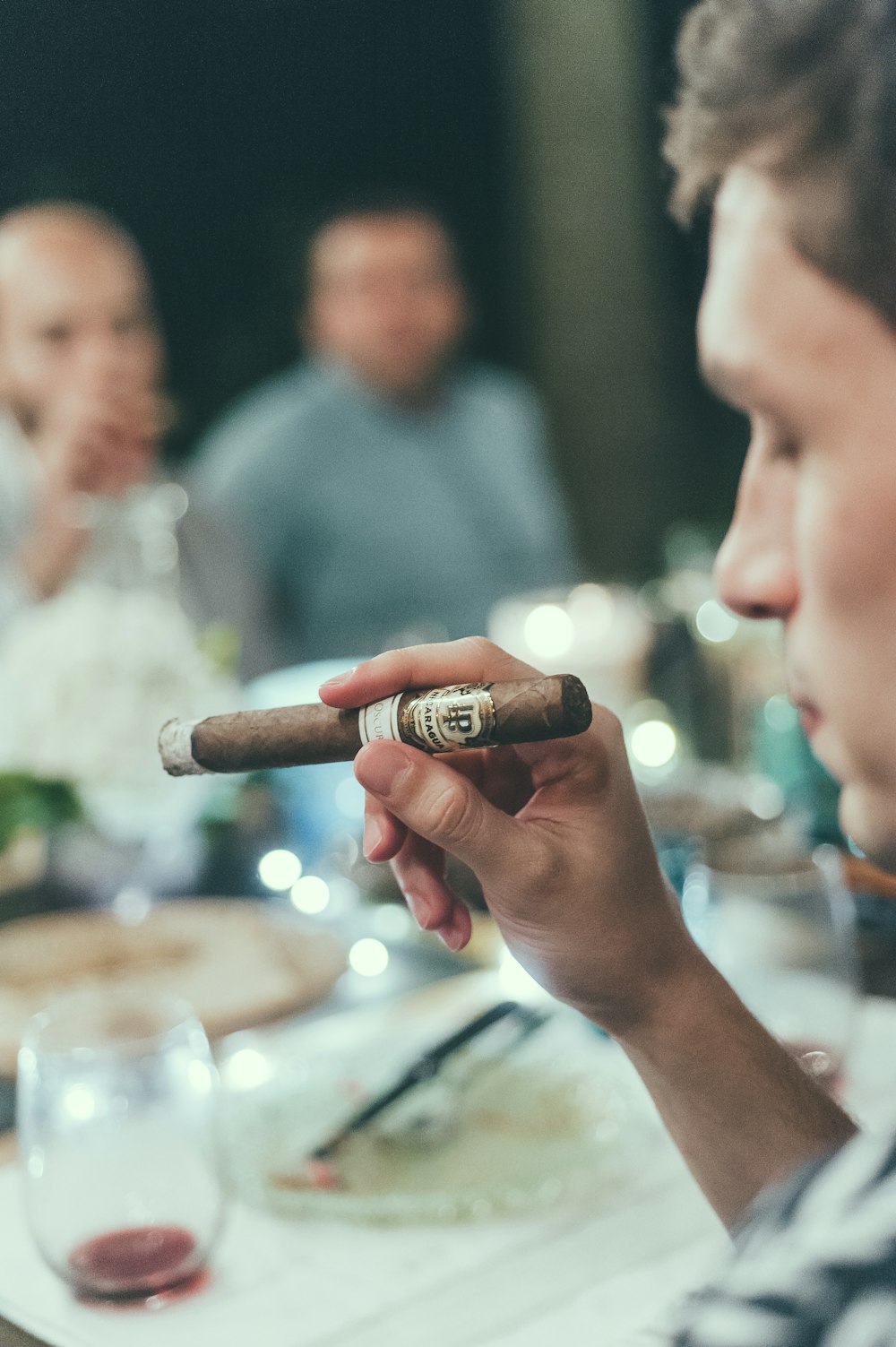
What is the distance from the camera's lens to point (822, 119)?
27.3 inches

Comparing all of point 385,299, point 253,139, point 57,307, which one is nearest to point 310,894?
point 57,307

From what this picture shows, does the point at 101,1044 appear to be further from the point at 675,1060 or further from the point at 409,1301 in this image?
the point at 675,1060

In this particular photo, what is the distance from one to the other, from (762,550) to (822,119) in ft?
0.74

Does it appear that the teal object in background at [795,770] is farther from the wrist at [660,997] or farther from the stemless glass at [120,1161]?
the stemless glass at [120,1161]

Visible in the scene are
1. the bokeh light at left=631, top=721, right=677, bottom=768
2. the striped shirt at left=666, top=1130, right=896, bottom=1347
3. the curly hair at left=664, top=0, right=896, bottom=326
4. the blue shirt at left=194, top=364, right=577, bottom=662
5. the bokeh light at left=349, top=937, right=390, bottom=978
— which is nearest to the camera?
the striped shirt at left=666, top=1130, right=896, bottom=1347

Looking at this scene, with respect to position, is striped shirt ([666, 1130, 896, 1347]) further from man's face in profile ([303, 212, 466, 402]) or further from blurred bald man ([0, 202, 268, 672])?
man's face in profile ([303, 212, 466, 402])

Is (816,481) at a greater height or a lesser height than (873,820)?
greater

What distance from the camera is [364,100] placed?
4.46 meters

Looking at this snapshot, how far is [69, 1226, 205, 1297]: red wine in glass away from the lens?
0.83 m

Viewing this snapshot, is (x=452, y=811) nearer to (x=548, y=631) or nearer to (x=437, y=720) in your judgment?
(x=437, y=720)

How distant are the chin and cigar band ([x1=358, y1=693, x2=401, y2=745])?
0.25 meters

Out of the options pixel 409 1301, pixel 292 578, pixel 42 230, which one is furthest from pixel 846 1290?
pixel 292 578

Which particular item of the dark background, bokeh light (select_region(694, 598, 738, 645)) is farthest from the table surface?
the dark background

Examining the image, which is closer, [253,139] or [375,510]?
[375,510]
